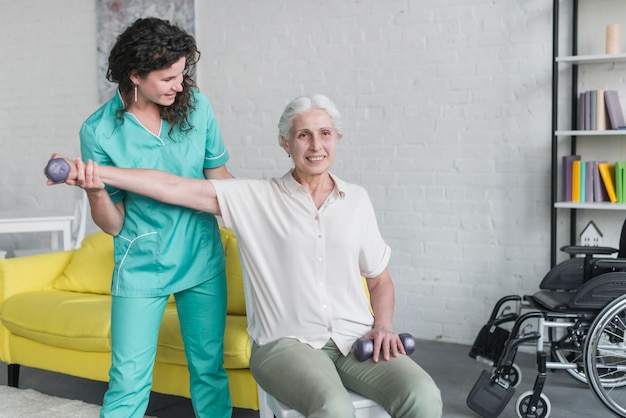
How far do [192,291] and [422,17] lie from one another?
97.0 inches

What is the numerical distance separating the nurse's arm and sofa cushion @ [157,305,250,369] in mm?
665

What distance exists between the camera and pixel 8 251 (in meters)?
6.12

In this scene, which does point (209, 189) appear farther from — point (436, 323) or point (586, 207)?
point (436, 323)

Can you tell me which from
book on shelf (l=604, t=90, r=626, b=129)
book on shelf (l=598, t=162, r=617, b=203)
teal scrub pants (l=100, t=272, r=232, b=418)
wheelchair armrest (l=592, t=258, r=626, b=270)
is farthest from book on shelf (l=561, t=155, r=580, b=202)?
teal scrub pants (l=100, t=272, r=232, b=418)

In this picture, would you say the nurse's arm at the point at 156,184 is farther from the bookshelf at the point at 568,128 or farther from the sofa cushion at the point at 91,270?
the bookshelf at the point at 568,128

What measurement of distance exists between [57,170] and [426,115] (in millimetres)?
2714

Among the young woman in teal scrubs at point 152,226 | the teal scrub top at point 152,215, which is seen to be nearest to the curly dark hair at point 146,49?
the young woman in teal scrubs at point 152,226

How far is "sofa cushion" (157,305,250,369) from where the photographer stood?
272cm

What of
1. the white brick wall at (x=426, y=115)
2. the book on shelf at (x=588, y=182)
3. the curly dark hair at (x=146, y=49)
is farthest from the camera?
the white brick wall at (x=426, y=115)

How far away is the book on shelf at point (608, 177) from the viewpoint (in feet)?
12.0

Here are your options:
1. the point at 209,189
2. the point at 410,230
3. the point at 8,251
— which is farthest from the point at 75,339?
the point at 8,251

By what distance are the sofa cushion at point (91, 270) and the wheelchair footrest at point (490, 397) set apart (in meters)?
1.78

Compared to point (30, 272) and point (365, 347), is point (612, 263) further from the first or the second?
point (30, 272)

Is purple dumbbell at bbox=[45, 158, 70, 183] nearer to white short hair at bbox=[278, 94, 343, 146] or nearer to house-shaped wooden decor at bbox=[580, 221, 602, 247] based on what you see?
white short hair at bbox=[278, 94, 343, 146]
